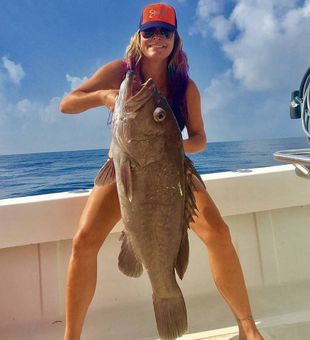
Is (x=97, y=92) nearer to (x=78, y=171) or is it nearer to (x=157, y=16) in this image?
(x=157, y=16)

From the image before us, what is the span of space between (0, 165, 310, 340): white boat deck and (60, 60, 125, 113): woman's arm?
0.80m

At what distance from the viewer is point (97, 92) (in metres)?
1.98

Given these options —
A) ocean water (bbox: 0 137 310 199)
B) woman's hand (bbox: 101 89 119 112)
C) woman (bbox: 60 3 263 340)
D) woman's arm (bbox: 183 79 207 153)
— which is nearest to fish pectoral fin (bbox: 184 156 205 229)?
woman (bbox: 60 3 263 340)

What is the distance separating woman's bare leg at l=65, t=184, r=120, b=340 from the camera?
197 cm

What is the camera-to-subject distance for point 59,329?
2494 millimetres

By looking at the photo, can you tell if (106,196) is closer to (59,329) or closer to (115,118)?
(115,118)

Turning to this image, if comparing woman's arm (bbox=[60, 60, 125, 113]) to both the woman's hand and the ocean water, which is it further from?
the ocean water

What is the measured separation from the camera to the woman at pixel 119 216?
1.99 m

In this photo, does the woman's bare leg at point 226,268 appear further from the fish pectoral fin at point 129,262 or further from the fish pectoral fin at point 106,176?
the fish pectoral fin at point 106,176

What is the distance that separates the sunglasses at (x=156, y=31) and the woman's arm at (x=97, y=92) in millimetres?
306

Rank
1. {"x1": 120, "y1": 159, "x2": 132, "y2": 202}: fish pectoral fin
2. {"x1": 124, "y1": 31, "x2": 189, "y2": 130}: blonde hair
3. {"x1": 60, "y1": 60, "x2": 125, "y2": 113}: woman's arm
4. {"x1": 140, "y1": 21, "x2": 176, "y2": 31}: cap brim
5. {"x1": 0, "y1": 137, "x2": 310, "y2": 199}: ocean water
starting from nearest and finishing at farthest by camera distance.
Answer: {"x1": 120, "y1": 159, "x2": 132, "y2": 202}: fish pectoral fin → {"x1": 60, "y1": 60, "x2": 125, "y2": 113}: woman's arm → {"x1": 140, "y1": 21, "x2": 176, "y2": 31}: cap brim → {"x1": 124, "y1": 31, "x2": 189, "y2": 130}: blonde hair → {"x1": 0, "y1": 137, "x2": 310, "y2": 199}: ocean water

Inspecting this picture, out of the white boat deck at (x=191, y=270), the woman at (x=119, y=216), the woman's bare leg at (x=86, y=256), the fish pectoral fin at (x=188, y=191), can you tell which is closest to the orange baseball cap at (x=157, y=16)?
the woman at (x=119, y=216)

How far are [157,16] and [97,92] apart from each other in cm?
60

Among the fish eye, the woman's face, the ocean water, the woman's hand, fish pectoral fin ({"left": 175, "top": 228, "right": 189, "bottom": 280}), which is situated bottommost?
fish pectoral fin ({"left": 175, "top": 228, "right": 189, "bottom": 280})
